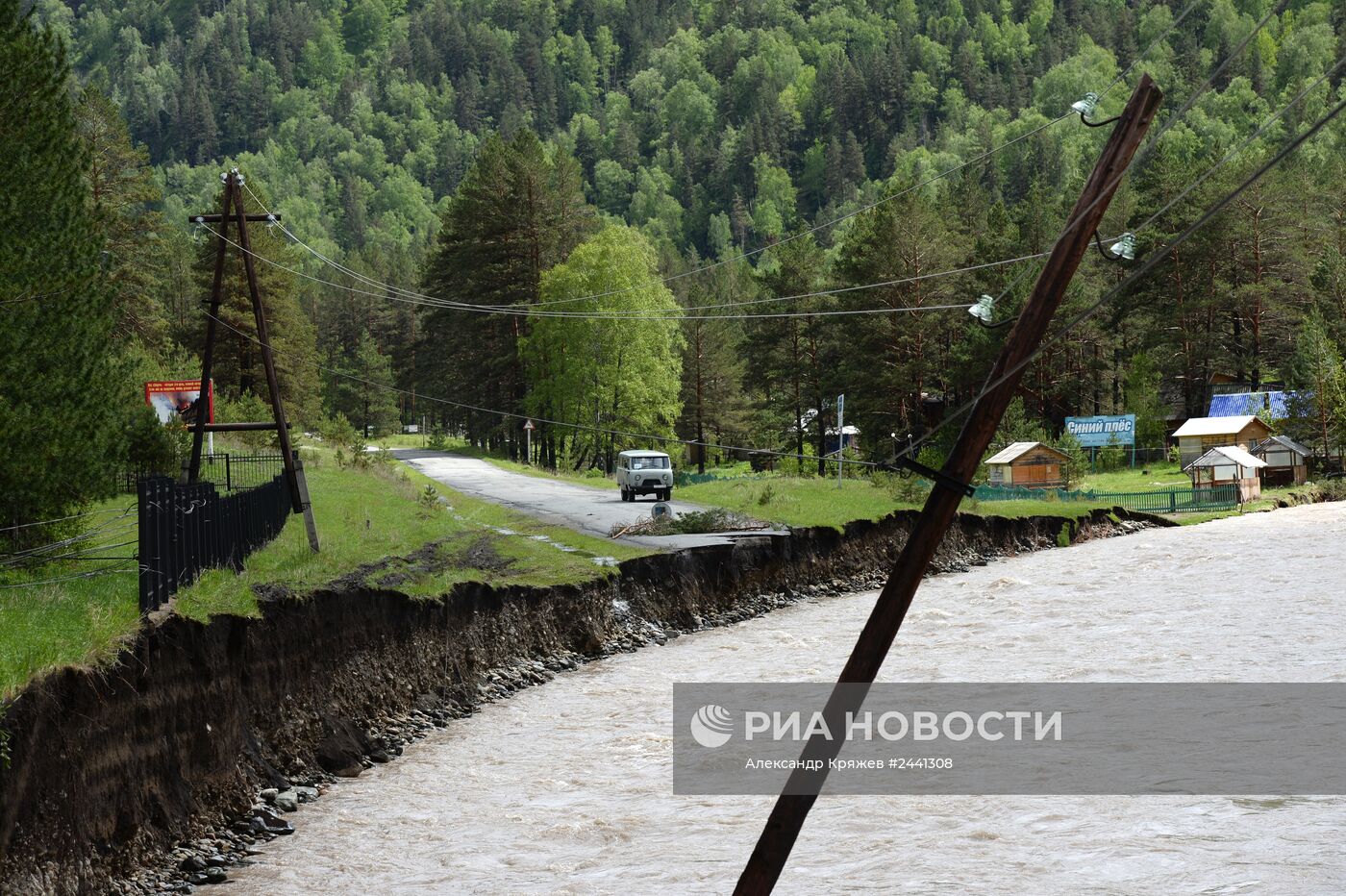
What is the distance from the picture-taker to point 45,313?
2086cm

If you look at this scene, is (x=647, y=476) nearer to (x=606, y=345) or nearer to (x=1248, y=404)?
(x=606, y=345)

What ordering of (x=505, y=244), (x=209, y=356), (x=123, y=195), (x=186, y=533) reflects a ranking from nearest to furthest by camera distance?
1. (x=186, y=533)
2. (x=209, y=356)
3. (x=123, y=195)
4. (x=505, y=244)

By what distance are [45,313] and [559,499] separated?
30.0 m

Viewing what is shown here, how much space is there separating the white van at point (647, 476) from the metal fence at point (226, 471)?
12.5m

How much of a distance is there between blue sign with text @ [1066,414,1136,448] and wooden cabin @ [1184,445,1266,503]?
844 cm

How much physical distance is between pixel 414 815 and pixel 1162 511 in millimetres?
51923

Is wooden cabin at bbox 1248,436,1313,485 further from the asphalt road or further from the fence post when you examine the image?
the fence post

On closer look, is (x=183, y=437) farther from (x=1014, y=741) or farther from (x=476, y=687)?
(x=1014, y=741)

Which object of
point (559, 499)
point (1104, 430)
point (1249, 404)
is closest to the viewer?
point (559, 499)

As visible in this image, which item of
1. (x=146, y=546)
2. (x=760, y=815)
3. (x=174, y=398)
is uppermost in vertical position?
(x=174, y=398)

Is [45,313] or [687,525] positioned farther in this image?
[687,525]

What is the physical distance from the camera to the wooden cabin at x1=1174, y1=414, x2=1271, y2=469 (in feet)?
238

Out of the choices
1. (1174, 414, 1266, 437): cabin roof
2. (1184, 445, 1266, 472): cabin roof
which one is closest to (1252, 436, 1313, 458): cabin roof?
(1174, 414, 1266, 437): cabin roof

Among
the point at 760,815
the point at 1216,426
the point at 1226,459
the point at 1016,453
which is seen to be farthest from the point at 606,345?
the point at 760,815
